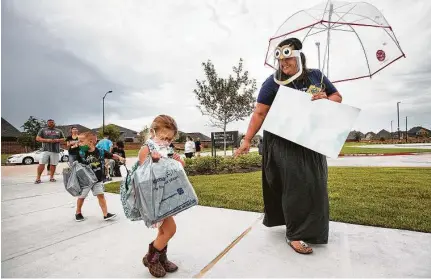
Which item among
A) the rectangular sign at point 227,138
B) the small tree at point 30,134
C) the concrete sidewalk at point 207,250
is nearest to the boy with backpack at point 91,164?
the concrete sidewalk at point 207,250

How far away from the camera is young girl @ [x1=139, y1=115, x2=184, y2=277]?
2.17 meters

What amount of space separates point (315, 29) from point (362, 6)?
456 millimetres

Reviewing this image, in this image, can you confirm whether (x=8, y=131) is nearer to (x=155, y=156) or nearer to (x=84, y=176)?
(x=84, y=176)

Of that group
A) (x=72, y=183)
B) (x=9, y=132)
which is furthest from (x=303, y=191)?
(x=9, y=132)

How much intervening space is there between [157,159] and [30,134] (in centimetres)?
4148

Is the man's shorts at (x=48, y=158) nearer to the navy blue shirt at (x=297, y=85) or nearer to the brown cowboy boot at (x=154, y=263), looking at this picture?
the brown cowboy boot at (x=154, y=263)

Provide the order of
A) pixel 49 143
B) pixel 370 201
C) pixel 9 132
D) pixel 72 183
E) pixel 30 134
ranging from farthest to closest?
1. pixel 9 132
2. pixel 30 134
3. pixel 49 143
4. pixel 370 201
5. pixel 72 183

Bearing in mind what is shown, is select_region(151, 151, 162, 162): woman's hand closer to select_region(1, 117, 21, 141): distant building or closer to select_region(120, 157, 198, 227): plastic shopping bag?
select_region(120, 157, 198, 227): plastic shopping bag

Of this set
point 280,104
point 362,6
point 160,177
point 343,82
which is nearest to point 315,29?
point 362,6

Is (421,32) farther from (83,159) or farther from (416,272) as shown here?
(83,159)

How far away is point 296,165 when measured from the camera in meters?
2.57

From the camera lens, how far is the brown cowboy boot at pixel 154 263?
212 centimetres

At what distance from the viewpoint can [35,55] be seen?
12.5ft

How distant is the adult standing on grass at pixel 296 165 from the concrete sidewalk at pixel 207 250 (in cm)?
22
